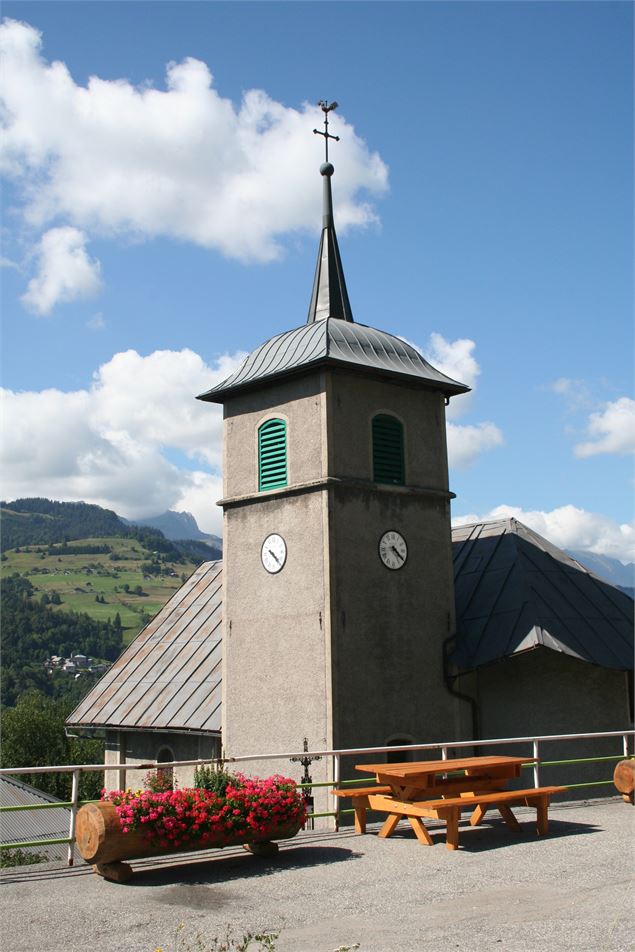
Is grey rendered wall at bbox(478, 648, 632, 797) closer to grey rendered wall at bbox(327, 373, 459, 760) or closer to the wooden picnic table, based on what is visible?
grey rendered wall at bbox(327, 373, 459, 760)

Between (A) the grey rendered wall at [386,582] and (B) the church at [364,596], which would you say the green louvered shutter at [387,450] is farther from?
(A) the grey rendered wall at [386,582]

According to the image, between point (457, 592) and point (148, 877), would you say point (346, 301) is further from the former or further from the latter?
point (148, 877)

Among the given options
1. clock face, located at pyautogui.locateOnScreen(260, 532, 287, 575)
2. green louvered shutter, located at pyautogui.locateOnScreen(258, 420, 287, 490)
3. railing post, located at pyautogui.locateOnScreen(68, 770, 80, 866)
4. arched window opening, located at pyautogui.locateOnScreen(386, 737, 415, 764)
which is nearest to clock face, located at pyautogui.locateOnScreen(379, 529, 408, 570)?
clock face, located at pyautogui.locateOnScreen(260, 532, 287, 575)

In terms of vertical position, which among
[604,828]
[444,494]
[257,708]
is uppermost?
[444,494]

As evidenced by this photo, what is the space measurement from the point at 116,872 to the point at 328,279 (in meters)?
15.0

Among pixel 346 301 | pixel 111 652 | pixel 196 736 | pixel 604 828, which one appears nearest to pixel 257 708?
pixel 196 736

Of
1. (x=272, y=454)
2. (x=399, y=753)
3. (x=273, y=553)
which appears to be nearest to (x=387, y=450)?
(x=272, y=454)

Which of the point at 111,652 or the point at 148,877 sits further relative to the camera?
the point at 111,652

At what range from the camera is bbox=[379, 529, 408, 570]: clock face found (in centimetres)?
1891

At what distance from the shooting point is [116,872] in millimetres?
10297

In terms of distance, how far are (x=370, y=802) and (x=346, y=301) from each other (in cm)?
1245

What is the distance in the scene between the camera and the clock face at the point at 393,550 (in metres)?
18.9

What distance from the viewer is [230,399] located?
20.9 metres

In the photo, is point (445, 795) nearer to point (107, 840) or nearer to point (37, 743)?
point (107, 840)
